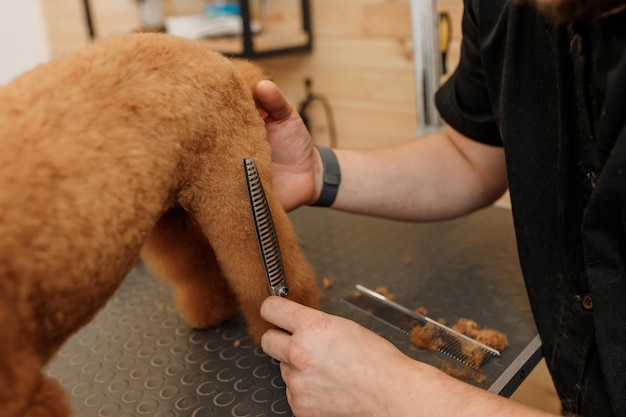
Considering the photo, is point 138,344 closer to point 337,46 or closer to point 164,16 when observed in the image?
point 337,46

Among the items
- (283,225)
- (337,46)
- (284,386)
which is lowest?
(284,386)

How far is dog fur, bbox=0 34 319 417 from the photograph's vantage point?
1.30 ft

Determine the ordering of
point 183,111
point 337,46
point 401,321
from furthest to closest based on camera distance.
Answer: point 337,46 < point 401,321 < point 183,111

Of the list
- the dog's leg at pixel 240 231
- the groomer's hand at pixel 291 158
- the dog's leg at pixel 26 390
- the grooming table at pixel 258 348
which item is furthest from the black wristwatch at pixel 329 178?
the dog's leg at pixel 26 390

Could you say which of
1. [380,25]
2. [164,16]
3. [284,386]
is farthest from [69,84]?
[164,16]

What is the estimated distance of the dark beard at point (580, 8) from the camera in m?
0.48

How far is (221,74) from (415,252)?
1.71 ft

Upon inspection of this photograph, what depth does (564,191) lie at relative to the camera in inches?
26.2

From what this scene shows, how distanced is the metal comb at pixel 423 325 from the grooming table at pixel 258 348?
0.01 meters

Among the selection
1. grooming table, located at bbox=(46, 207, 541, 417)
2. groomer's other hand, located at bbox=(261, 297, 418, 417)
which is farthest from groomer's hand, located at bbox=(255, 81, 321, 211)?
groomer's other hand, located at bbox=(261, 297, 418, 417)

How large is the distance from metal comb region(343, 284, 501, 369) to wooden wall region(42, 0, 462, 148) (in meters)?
0.74

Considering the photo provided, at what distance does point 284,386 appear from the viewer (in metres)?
0.67

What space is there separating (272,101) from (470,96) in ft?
1.09

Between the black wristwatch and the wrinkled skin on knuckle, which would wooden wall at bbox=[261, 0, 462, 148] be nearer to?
the black wristwatch
